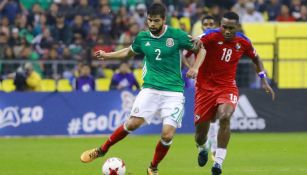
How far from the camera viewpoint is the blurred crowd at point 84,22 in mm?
24484

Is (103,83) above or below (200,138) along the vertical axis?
below

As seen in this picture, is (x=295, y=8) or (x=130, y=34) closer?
(x=130, y=34)

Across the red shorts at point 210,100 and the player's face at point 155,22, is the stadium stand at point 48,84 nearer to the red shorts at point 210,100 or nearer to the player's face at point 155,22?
the red shorts at point 210,100

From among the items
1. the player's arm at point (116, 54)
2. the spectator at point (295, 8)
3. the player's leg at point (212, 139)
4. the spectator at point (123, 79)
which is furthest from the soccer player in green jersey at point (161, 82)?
the spectator at point (295, 8)

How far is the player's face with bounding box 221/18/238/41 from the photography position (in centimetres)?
1348

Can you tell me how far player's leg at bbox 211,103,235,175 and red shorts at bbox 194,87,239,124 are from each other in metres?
0.18

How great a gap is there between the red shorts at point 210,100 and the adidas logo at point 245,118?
9819mm

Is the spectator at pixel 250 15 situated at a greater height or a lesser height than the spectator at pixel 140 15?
lesser

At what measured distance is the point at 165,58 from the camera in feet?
42.6

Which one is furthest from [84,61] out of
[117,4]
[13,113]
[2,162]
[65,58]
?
[2,162]

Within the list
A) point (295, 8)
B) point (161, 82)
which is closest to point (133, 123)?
point (161, 82)

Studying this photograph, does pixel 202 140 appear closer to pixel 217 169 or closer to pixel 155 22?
pixel 217 169

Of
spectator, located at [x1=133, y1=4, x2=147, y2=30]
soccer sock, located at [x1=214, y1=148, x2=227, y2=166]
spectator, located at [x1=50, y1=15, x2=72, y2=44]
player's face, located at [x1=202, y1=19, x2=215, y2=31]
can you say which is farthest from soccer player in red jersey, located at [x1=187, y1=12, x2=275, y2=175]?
spectator, located at [x1=133, y1=4, x2=147, y2=30]

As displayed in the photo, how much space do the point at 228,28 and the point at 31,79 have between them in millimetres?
10940
